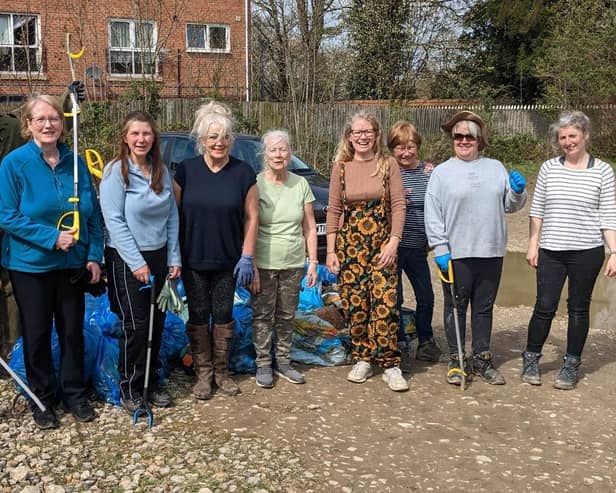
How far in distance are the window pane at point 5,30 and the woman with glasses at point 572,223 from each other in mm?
17197

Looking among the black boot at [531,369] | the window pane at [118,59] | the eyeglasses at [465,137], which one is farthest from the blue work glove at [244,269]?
the window pane at [118,59]

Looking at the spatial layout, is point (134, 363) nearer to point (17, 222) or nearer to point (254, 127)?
point (17, 222)

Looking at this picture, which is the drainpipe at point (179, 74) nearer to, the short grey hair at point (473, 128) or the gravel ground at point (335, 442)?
the short grey hair at point (473, 128)

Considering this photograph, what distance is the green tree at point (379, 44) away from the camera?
22.7 meters

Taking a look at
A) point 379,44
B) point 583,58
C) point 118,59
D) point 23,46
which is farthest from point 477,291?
point 379,44

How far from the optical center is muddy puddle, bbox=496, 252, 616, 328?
7.39m

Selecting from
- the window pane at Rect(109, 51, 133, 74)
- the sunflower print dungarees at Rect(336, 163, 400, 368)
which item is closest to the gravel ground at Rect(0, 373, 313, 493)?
the sunflower print dungarees at Rect(336, 163, 400, 368)

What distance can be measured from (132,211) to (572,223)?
2856mm

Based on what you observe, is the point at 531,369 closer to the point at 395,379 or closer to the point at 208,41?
the point at 395,379

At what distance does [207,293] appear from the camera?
447 cm

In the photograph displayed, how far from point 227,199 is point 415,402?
6.03 feet

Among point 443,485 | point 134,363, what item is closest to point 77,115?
point 134,363

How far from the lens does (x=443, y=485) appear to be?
3547 millimetres

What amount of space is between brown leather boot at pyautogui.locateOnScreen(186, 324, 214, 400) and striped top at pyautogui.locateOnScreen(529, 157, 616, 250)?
94.3 inches
